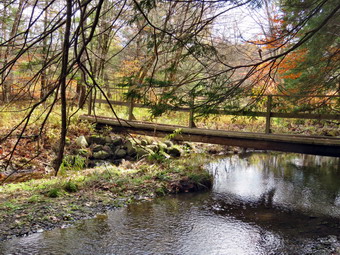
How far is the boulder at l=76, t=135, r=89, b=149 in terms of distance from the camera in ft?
34.4

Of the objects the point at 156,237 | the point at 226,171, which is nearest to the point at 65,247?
the point at 156,237

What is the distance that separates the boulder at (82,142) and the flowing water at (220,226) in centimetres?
Answer: 490

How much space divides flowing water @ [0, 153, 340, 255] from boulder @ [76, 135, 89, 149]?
490 cm

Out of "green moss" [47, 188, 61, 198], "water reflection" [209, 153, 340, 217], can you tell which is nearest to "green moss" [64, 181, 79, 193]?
"green moss" [47, 188, 61, 198]

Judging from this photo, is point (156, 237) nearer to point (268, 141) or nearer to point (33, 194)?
point (33, 194)

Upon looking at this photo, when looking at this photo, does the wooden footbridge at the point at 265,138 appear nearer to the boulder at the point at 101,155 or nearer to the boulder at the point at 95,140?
the boulder at the point at 101,155

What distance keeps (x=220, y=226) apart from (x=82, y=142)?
676cm

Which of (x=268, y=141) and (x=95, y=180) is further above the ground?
(x=268, y=141)

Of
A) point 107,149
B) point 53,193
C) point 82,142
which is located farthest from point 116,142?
point 53,193

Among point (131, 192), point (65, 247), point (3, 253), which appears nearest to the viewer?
point (3, 253)

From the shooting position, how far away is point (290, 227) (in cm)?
542

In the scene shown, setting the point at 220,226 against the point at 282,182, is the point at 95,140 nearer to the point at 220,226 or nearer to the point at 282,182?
the point at 282,182

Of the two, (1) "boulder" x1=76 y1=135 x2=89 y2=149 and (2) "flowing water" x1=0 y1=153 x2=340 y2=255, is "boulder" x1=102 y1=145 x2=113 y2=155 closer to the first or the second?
(1) "boulder" x1=76 y1=135 x2=89 y2=149

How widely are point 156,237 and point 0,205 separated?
301 centimetres
